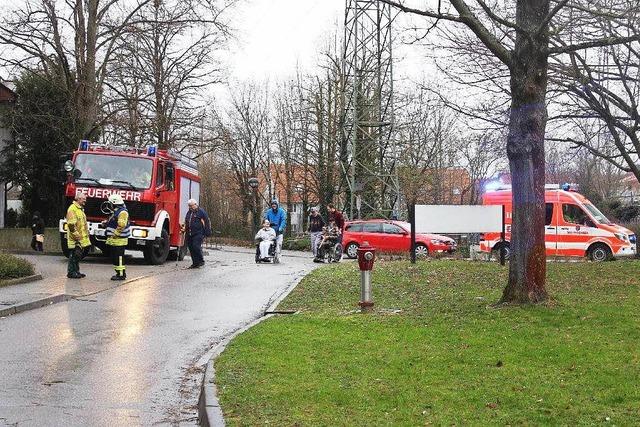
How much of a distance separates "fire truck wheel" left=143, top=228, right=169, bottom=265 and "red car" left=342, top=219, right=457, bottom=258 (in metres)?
9.82

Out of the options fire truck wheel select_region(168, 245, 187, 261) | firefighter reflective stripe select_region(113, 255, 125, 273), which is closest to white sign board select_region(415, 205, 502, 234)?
firefighter reflective stripe select_region(113, 255, 125, 273)

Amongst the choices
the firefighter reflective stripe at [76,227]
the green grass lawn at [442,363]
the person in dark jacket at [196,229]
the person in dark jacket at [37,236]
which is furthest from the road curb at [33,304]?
the person in dark jacket at [37,236]

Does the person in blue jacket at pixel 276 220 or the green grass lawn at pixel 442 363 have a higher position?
the person in blue jacket at pixel 276 220

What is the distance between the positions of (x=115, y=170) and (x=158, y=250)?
2.55 m

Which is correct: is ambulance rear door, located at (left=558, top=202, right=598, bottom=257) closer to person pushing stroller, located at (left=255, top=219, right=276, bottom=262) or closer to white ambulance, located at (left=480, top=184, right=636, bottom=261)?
white ambulance, located at (left=480, top=184, right=636, bottom=261)

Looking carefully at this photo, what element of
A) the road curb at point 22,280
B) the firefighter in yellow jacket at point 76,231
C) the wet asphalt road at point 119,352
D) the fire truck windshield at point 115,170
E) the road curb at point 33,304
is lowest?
the wet asphalt road at point 119,352

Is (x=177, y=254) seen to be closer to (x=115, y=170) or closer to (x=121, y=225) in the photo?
(x=115, y=170)

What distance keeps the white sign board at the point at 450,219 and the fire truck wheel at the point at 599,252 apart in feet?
26.5

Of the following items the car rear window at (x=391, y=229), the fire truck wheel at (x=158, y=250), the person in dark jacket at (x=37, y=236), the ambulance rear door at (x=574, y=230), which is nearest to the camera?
the fire truck wheel at (x=158, y=250)

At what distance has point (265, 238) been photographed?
23078 millimetres

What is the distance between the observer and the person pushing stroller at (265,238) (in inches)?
905

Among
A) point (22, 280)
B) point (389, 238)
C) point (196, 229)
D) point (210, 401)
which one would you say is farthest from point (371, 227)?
point (210, 401)

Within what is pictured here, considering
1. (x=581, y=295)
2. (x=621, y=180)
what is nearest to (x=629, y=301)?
(x=581, y=295)

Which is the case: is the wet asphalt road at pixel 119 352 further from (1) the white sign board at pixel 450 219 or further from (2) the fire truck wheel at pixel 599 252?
(2) the fire truck wheel at pixel 599 252
